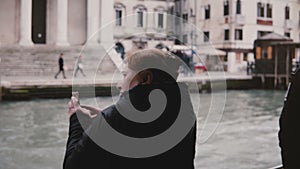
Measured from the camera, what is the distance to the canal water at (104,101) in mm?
3258

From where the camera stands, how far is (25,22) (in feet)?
40.6

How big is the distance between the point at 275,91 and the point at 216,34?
19.0 feet

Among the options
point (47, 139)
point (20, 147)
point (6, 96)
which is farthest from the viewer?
point (6, 96)

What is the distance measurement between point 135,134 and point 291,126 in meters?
0.25

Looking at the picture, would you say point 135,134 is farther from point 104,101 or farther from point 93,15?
point 93,15

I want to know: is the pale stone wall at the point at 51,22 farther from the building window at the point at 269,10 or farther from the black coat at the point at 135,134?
the black coat at the point at 135,134

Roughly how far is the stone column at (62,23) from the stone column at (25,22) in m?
0.74

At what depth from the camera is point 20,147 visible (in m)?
3.94

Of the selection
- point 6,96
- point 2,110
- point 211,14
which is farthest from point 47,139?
point 211,14

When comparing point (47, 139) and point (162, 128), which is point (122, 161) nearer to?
point (162, 128)

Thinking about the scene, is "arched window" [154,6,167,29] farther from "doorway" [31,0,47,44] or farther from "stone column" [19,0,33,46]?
"doorway" [31,0,47,44]

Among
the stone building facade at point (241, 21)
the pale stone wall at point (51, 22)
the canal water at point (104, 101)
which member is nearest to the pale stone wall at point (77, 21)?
the pale stone wall at point (51, 22)

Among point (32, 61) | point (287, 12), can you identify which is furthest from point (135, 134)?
point (287, 12)

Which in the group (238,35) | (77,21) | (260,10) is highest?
(260,10)
